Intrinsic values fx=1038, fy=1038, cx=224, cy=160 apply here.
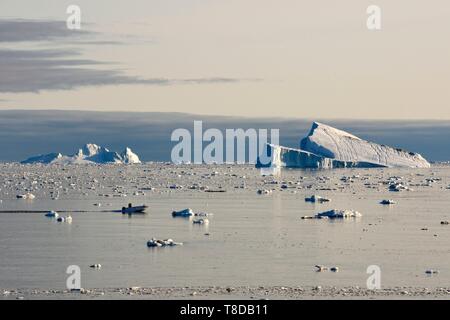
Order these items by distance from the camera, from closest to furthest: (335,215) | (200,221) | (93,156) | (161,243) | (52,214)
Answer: (161,243) < (200,221) < (335,215) < (52,214) < (93,156)

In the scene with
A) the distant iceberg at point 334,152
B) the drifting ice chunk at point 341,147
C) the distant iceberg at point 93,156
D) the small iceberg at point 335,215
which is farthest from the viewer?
the distant iceberg at point 93,156

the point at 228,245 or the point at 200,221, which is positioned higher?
the point at 200,221

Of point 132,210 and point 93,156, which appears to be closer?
point 132,210

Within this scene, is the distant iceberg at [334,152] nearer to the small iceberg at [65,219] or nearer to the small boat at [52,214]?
the small boat at [52,214]

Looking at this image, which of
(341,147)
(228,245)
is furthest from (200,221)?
(341,147)

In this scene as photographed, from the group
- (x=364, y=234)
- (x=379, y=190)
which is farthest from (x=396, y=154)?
(x=364, y=234)

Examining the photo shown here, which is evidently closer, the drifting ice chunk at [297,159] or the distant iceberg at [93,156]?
the drifting ice chunk at [297,159]

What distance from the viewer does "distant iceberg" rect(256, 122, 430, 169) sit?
341ft

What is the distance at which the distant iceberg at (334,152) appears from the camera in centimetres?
10388

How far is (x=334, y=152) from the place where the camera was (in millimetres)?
104000

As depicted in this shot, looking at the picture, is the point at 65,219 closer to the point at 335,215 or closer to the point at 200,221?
the point at 200,221

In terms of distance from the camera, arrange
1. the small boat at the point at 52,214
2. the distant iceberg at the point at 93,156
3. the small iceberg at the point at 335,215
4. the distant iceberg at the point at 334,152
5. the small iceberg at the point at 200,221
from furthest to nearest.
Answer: the distant iceberg at the point at 93,156 → the distant iceberg at the point at 334,152 → the small boat at the point at 52,214 → the small iceberg at the point at 335,215 → the small iceberg at the point at 200,221

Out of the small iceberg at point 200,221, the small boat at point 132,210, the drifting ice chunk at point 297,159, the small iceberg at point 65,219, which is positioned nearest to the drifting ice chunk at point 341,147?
the drifting ice chunk at point 297,159
